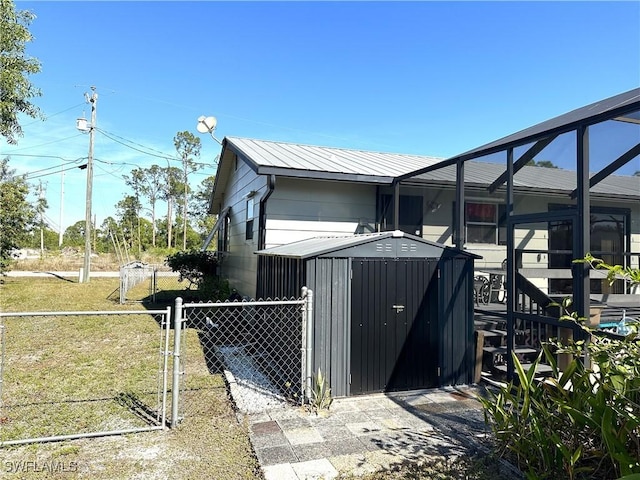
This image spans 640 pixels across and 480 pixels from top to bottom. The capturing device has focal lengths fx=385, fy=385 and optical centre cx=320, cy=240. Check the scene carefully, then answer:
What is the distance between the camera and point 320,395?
13.9 ft

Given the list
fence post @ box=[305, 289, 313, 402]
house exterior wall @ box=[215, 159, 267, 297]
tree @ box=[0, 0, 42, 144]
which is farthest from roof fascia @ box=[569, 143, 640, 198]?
tree @ box=[0, 0, 42, 144]

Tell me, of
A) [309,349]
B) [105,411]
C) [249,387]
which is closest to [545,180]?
[309,349]

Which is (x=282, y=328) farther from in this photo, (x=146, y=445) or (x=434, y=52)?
(x=434, y=52)

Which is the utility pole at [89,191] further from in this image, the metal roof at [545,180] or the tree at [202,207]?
the tree at [202,207]

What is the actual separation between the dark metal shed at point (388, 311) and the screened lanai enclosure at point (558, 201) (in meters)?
0.70

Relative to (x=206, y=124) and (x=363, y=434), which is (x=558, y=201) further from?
(x=206, y=124)

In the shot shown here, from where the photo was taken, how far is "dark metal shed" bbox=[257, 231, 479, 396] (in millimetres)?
4562

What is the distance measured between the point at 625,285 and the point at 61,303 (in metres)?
13.6

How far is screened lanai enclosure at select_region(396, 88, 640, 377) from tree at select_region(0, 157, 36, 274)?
15.0 m

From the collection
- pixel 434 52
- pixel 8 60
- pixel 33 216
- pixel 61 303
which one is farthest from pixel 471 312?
pixel 33 216

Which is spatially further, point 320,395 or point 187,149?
point 187,149

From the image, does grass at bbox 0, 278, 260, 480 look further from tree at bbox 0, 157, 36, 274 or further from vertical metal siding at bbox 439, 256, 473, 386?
tree at bbox 0, 157, 36, 274

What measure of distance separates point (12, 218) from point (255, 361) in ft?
46.0

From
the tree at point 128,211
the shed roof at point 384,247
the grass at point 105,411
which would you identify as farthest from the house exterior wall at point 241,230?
the tree at point 128,211
